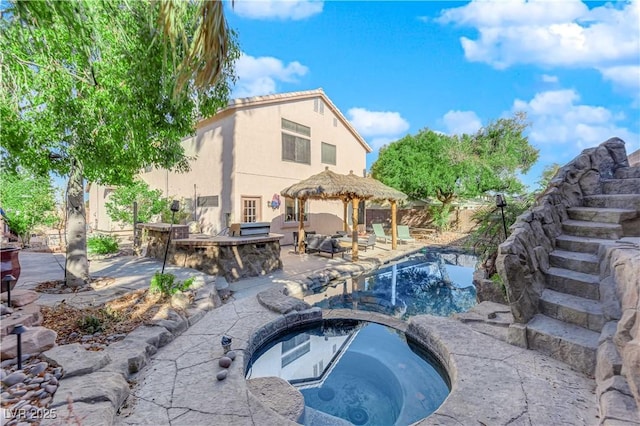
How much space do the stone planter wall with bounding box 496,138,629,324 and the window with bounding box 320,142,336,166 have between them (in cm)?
1187

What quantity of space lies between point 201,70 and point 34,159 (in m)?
4.34

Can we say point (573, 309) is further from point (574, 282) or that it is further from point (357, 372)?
point (357, 372)

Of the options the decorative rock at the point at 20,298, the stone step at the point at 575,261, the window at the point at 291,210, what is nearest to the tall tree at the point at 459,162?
the window at the point at 291,210

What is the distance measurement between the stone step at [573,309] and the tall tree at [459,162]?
47.7ft

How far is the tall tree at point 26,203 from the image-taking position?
36.2 ft

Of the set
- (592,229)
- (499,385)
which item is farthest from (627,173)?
Result: (499,385)

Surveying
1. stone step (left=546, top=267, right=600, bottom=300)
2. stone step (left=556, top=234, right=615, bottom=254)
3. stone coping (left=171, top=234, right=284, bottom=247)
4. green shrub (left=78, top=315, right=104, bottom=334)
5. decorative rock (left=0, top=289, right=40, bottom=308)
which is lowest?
green shrub (left=78, top=315, right=104, bottom=334)

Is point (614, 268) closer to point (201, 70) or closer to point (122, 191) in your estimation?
point (201, 70)

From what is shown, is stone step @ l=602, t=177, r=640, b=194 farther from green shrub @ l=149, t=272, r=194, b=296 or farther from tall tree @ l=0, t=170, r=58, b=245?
tall tree @ l=0, t=170, r=58, b=245

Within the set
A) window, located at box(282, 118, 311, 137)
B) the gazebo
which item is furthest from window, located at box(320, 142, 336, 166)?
the gazebo

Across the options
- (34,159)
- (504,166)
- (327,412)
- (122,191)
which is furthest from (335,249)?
(504,166)

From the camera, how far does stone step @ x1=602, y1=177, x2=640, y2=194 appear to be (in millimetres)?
4699

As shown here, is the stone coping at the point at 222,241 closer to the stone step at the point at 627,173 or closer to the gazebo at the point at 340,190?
the gazebo at the point at 340,190

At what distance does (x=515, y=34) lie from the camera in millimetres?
8656
